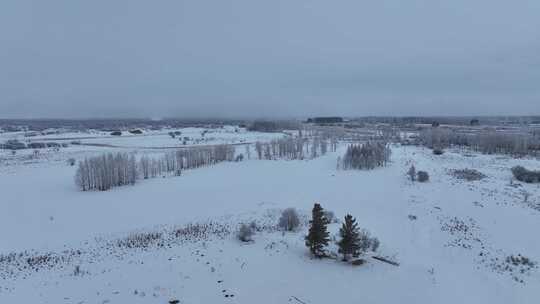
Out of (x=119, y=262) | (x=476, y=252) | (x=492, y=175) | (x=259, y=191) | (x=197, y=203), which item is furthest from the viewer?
(x=492, y=175)

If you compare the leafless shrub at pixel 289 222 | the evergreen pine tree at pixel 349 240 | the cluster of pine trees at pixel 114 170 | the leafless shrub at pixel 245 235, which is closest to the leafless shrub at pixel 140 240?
the leafless shrub at pixel 245 235

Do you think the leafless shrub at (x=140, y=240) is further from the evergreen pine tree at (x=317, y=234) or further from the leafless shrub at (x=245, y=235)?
the evergreen pine tree at (x=317, y=234)

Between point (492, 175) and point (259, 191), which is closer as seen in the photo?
point (259, 191)

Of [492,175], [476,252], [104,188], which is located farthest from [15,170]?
[492,175]

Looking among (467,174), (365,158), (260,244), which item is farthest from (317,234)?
(365,158)

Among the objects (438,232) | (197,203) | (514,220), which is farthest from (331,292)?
(197,203)

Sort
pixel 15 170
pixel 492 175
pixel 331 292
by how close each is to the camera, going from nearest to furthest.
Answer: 1. pixel 331 292
2. pixel 492 175
3. pixel 15 170

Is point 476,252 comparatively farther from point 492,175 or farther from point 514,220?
point 492,175

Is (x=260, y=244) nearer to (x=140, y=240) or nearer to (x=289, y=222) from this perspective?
(x=289, y=222)
